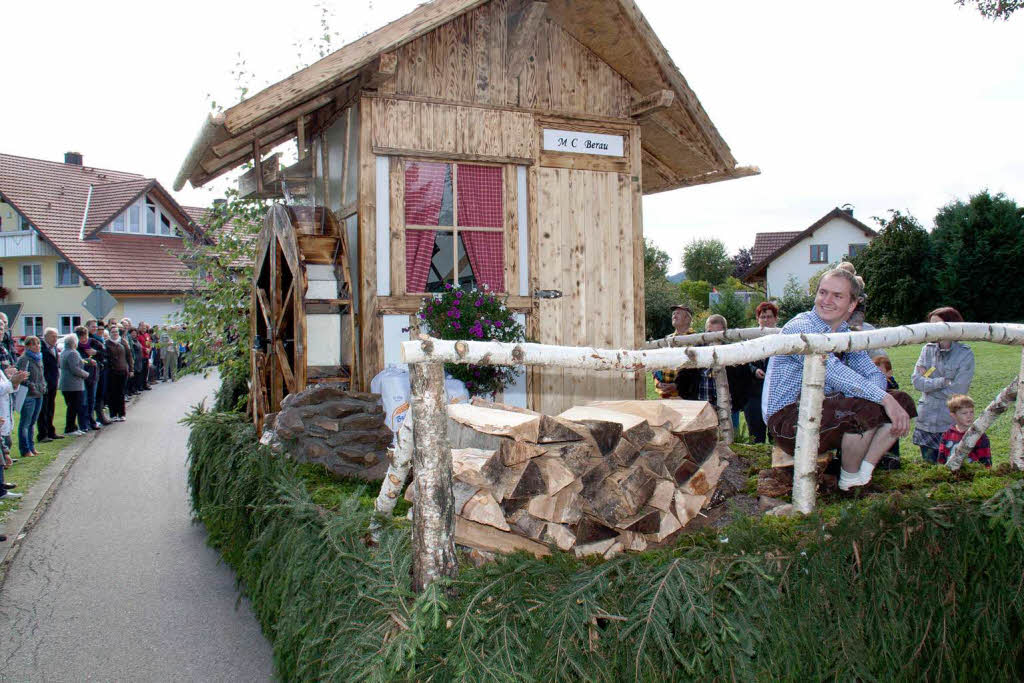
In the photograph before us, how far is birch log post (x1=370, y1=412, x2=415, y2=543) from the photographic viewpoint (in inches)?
153

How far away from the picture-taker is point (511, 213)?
8.53 meters

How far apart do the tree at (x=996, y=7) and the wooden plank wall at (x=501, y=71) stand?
8.50 meters

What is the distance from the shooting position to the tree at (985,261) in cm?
3522

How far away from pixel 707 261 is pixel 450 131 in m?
78.6

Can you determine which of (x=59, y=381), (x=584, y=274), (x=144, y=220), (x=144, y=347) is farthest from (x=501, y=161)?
(x=144, y=220)

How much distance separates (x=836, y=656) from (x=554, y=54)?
22.8ft

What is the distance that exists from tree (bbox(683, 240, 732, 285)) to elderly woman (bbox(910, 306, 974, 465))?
7478 centimetres

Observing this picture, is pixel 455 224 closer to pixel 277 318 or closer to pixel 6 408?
pixel 277 318

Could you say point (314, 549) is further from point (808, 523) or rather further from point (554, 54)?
point (554, 54)

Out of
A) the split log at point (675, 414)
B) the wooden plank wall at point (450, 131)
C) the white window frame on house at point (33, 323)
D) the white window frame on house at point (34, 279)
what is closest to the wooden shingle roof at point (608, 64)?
the wooden plank wall at point (450, 131)

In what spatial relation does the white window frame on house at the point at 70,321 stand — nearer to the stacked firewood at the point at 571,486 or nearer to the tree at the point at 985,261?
the tree at the point at 985,261

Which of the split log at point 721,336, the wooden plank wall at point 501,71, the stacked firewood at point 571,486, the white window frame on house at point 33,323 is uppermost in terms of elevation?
the wooden plank wall at point 501,71

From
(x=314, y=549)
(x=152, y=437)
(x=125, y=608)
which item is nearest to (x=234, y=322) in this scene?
(x=152, y=437)

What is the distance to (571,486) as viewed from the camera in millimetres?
3906
